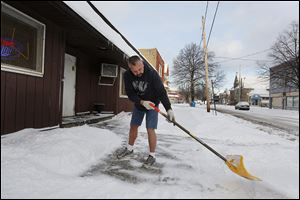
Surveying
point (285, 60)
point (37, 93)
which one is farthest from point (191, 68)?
point (37, 93)

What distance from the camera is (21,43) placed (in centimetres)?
416

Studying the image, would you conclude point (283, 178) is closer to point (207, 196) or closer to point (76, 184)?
point (207, 196)

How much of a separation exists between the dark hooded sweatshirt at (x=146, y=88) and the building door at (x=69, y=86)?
14.5 ft

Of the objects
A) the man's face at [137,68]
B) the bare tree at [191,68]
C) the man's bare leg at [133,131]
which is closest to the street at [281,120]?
the man's bare leg at [133,131]

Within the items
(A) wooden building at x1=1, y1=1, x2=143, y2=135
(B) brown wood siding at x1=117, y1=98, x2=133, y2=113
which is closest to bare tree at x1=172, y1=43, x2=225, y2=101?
(B) brown wood siding at x1=117, y1=98, x2=133, y2=113

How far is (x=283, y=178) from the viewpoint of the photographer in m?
2.35

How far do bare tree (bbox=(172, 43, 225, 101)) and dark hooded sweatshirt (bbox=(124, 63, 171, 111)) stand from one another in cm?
3345

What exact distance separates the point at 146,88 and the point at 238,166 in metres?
1.54

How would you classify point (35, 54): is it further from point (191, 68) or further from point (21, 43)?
point (191, 68)

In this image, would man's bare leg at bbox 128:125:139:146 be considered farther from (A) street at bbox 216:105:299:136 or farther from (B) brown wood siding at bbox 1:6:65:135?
(A) street at bbox 216:105:299:136

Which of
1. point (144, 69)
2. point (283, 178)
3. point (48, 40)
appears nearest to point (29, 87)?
point (48, 40)

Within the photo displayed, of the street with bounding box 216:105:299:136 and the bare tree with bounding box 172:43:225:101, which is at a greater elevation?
the bare tree with bounding box 172:43:225:101

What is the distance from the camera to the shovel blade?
7.91ft

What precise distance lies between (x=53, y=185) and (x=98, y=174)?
0.53 m
